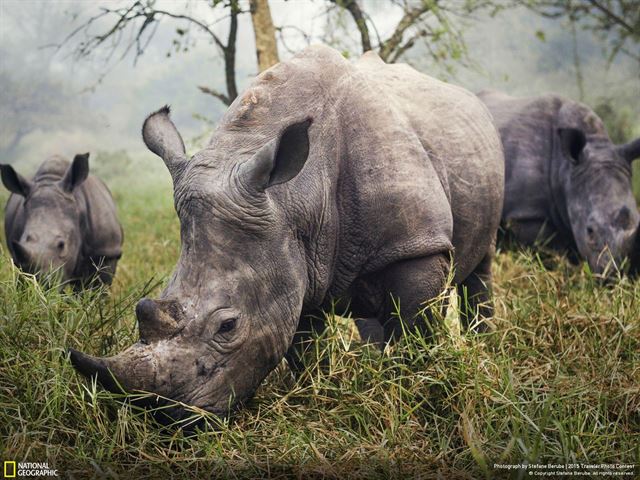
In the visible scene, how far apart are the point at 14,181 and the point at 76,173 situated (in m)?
0.56

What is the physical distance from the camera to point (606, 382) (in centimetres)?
440

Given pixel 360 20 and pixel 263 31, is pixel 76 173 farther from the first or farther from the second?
pixel 360 20

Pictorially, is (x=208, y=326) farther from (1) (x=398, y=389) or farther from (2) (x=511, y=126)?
(2) (x=511, y=126)

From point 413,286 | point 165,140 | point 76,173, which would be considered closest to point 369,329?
point 413,286

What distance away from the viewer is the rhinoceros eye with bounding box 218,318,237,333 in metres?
3.69

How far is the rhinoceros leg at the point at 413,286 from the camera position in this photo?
14.3 ft

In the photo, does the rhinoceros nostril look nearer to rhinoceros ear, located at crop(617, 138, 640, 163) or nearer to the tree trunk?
rhinoceros ear, located at crop(617, 138, 640, 163)

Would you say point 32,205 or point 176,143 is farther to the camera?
point 32,205

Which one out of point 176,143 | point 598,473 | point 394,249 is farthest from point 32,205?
point 598,473

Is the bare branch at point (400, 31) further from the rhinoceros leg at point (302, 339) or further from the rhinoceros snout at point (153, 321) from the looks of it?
the rhinoceros snout at point (153, 321)

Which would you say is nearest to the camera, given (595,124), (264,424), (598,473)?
(598,473)

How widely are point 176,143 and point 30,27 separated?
1242 cm

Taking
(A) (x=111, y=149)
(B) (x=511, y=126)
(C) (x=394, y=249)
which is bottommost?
(A) (x=111, y=149)

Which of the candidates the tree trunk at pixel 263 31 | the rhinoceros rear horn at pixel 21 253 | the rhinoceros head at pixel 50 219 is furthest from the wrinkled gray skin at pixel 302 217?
the tree trunk at pixel 263 31
